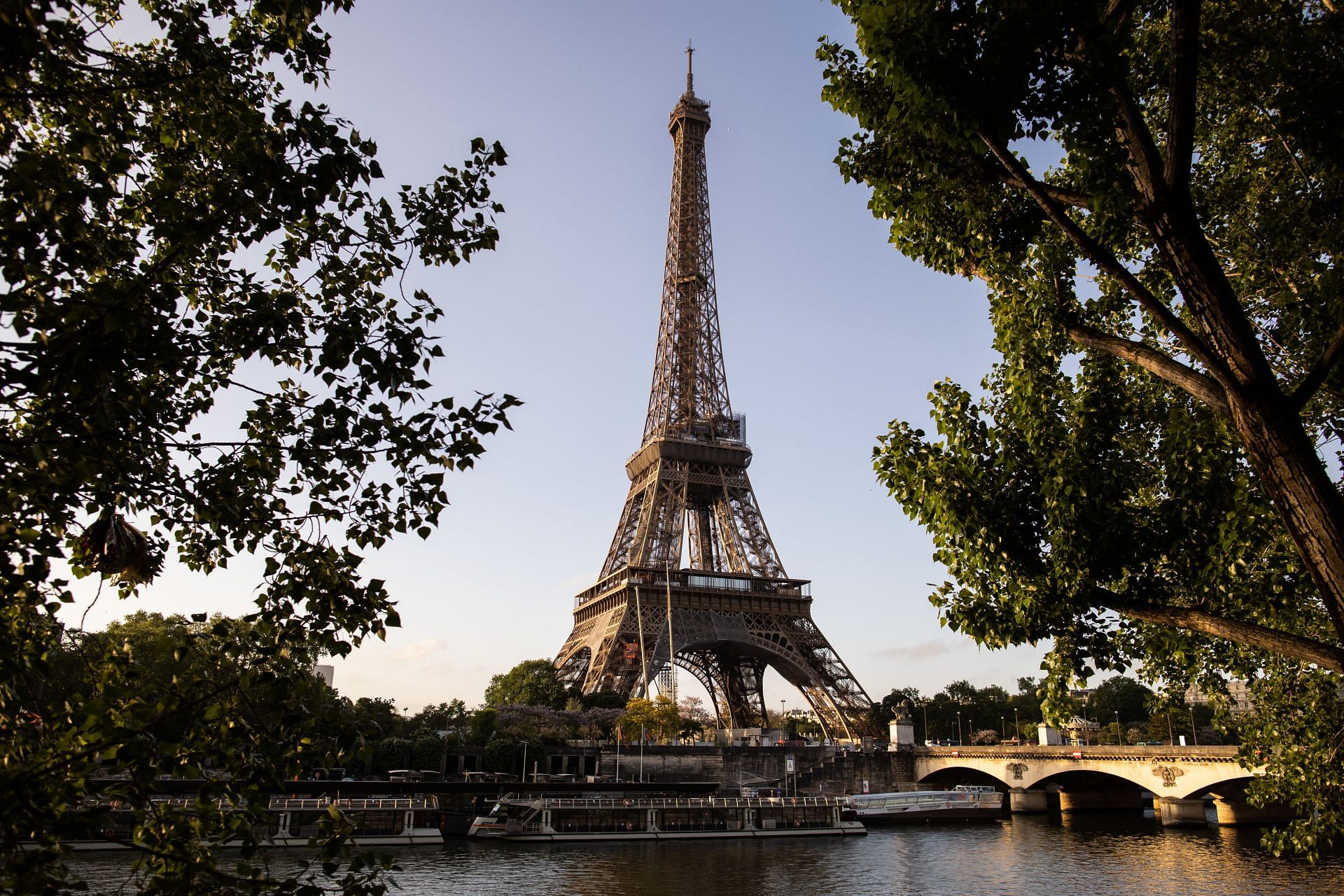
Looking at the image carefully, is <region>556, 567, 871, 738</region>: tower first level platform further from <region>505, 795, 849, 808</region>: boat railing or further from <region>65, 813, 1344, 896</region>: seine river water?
<region>65, 813, 1344, 896</region>: seine river water

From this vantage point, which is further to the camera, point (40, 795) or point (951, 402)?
point (951, 402)

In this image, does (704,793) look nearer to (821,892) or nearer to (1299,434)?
(821,892)

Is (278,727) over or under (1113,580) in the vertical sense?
under

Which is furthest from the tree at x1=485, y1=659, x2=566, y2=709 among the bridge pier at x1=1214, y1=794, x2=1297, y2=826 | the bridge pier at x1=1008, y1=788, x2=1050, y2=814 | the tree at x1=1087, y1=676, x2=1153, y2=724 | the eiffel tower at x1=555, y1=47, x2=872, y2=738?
the tree at x1=1087, y1=676, x2=1153, y2=724

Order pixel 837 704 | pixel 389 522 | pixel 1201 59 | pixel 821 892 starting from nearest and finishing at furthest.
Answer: pixel 389 522
pixel 1201 59
pixel 821 892
pixel 837 704

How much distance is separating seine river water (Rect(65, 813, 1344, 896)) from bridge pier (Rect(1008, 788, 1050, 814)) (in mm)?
17540

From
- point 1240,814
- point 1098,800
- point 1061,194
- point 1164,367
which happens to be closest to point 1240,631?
point 1164,367

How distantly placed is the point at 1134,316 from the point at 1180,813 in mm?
55434

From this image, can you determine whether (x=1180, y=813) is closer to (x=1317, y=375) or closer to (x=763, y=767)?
(x=763, y=767)

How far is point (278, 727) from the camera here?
5102mm

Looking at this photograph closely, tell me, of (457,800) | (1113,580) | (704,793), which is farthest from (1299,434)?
(704,793)

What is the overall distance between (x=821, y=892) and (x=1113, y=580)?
2559 centimetres

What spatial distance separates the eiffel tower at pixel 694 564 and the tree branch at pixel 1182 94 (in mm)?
58617

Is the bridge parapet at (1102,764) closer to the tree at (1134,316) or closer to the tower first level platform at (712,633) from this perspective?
the tower first level platform at (712,633)
